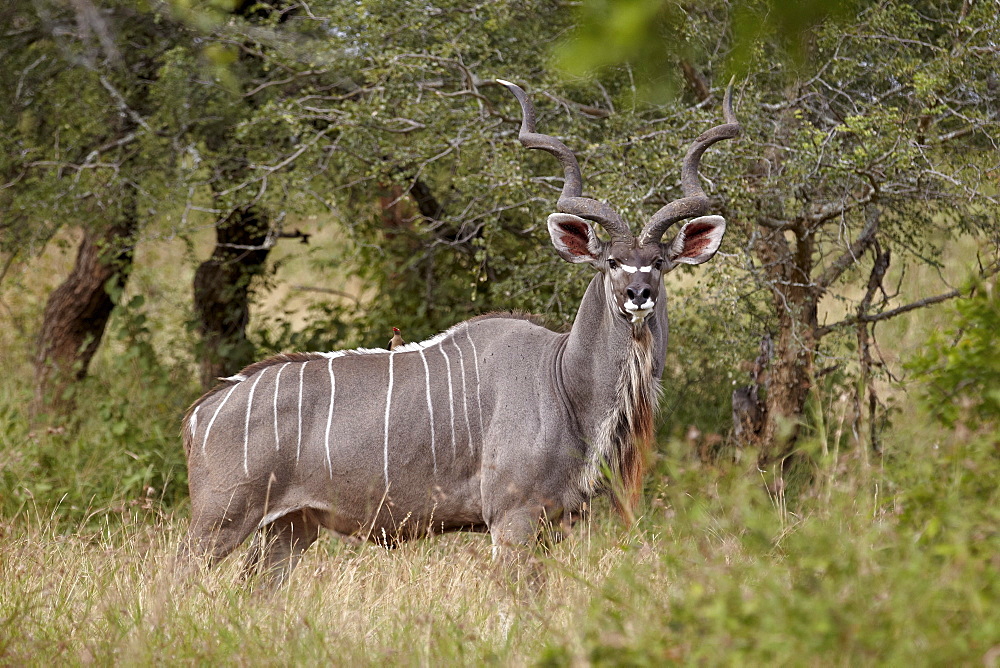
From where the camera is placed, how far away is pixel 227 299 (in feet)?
23.6

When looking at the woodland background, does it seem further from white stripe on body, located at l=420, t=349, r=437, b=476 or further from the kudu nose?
the kudu nose

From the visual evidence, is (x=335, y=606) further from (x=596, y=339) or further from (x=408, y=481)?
(x=596, y=339)

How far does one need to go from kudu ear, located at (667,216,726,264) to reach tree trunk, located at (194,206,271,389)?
3.54 meters

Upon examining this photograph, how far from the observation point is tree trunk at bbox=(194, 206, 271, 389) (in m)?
7.03

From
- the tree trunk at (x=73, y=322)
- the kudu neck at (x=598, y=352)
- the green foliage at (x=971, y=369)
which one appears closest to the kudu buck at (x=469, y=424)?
the kudu neck at (x=598, y=352)

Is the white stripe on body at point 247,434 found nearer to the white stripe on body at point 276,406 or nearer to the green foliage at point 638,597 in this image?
the white stripe on body at point 276,406

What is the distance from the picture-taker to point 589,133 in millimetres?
5578

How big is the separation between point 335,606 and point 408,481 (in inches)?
30.5

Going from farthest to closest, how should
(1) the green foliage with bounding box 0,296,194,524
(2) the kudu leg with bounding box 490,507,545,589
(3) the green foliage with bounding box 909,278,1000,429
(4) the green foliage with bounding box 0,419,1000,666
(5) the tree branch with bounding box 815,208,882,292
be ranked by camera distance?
(1) the green foliage with bounding box 0,296,194,524 → (5) the tree branch with bounding box 815,208,882,292 → (2) the kudu leg with bounding box 490,507,545,589 → (3) the green foliage with bounding box 909,278,1000,429 → (4) the green foliage with bounding box 0,419,1000,666

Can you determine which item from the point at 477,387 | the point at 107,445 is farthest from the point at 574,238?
the point at 107,445

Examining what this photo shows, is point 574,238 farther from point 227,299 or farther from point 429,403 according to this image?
point 227,299

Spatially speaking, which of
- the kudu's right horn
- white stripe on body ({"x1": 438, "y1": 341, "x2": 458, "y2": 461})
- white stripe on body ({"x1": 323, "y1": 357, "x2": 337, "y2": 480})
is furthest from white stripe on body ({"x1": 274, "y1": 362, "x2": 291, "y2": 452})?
the kudu's right horn

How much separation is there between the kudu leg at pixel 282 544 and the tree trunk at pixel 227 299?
272 cm

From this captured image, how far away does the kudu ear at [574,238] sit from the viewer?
3.94 m
